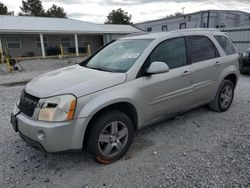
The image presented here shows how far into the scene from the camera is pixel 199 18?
72.1 ft

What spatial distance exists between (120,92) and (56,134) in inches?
37.5

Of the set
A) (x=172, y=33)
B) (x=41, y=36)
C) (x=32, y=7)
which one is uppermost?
(x=32, y=7)

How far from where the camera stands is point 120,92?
2555mm

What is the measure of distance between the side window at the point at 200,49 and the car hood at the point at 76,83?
159 cm

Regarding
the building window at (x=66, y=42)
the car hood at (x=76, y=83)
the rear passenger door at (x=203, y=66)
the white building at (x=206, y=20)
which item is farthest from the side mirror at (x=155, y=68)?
the building window at (x=66, y=42)

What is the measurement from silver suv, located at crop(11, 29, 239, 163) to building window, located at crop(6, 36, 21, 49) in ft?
61.4

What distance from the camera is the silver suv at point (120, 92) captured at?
2264 millimetres

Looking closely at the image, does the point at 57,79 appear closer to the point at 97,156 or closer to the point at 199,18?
the point at 97,156

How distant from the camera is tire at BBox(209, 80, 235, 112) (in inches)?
162

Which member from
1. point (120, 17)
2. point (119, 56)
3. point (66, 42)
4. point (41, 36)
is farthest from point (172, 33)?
point (120, 17)

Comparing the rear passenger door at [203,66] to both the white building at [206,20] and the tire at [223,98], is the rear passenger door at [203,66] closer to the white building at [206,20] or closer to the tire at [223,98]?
the tire at [223,98]

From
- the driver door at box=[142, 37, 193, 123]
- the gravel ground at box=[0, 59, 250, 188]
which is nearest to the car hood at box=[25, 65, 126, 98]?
the driver door at box=[142, 37, 193, 123]

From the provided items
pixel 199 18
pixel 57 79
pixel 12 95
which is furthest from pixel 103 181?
pixel 199 18

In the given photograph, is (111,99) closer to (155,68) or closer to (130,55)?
(155,68)
